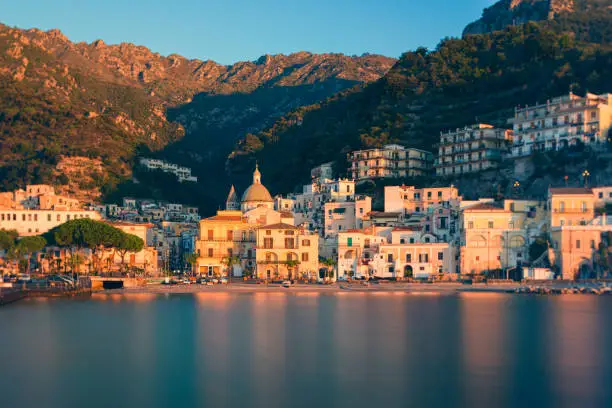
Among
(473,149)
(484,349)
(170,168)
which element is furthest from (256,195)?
(484,349)

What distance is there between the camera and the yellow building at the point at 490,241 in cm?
8719

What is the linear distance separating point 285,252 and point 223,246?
8.41m

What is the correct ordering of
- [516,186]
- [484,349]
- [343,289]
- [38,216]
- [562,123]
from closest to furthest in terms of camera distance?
[484,349], [343,289], [516,186], [38,216], [562,123]

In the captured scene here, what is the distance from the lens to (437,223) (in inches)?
3720

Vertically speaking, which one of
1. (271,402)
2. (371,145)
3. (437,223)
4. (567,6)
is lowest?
(271,402)

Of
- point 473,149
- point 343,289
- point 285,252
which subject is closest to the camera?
point 343,289

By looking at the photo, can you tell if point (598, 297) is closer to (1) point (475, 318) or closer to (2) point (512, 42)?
(1) point (475, 318)

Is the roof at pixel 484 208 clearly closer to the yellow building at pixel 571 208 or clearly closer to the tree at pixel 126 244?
the yellow building at pixel 571 208

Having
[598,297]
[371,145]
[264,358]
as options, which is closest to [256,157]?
[371,145]

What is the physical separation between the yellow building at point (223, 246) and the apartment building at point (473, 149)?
102 ft

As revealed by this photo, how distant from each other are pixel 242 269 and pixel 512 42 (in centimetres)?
6668

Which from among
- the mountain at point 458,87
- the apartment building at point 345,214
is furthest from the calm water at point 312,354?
the mountain at point 458,87

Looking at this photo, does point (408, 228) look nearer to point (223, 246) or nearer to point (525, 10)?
point (223, 246)

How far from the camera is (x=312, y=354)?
4734 centimetres
